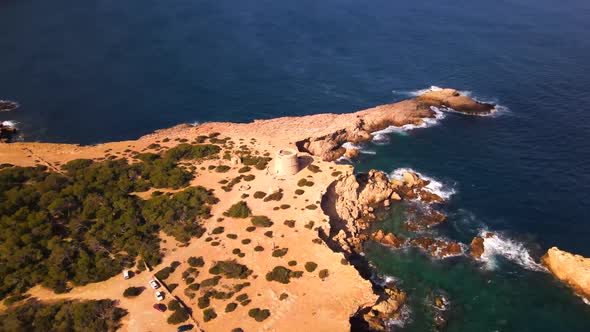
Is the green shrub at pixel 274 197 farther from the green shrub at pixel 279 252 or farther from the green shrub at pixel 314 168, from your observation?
the green shrub at pixel 279 252

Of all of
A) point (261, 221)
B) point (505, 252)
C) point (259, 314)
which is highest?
point (261, 221)

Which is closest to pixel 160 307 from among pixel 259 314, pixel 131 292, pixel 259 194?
pixel 131 292

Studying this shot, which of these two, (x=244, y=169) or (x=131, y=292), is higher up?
(x=244, y=169)

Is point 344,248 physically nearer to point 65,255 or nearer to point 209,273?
point 209,273

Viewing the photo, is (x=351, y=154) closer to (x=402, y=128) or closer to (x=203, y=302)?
(x=402, y=128)

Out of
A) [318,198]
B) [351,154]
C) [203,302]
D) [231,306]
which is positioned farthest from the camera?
[351,154]

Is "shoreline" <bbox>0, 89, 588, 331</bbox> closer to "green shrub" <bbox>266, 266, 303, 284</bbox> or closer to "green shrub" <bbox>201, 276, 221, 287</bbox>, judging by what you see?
"green shrub" <bbox>266, 266, 303, 284</bbox>
